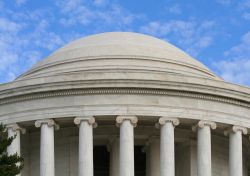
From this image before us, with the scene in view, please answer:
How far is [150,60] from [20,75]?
12.5m

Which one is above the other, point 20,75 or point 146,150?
point 20,75

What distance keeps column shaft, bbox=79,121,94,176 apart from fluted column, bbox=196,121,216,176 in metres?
8.13

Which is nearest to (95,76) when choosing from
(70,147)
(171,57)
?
(70,147)

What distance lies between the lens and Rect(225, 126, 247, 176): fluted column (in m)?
69.3

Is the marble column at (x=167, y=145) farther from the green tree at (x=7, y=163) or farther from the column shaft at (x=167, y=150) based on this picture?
the green tree at (x=7, y=163)

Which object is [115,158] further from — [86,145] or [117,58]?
[117,58]

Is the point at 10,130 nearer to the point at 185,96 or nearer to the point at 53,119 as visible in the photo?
the point at 53,119

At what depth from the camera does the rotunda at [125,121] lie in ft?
221

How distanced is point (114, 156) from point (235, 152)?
9.35 m

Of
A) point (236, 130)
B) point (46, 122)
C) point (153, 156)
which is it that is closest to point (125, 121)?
point (153, 156)

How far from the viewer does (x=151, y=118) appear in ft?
224

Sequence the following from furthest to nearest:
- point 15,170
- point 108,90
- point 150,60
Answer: point 150,60 < point 108,90 < point 15,170

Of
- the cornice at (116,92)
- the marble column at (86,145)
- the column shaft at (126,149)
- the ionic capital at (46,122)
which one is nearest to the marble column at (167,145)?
the cornice at (116,92)

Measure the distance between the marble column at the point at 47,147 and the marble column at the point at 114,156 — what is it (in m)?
5.03
